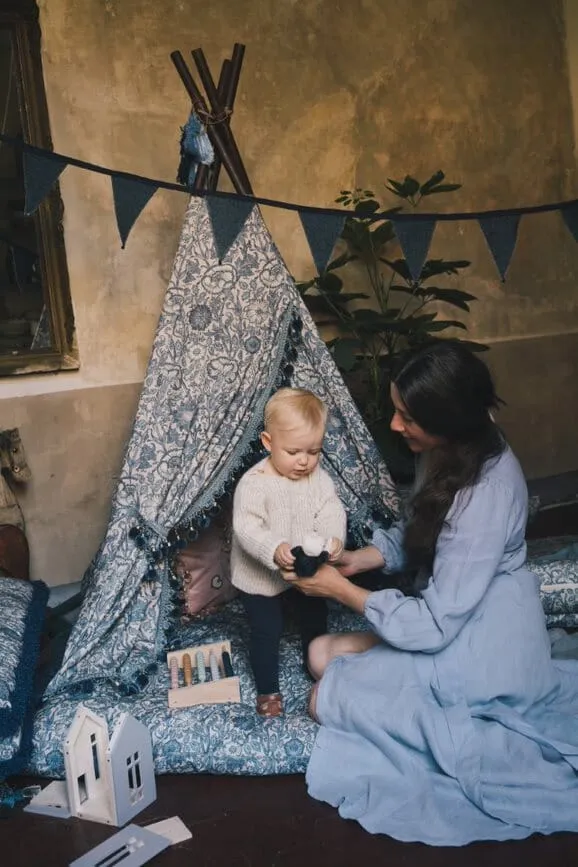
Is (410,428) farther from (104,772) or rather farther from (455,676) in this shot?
(104,772)

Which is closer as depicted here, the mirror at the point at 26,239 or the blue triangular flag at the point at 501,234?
the blue triangular flag at the point at 501,234

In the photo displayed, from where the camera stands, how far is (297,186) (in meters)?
4.15

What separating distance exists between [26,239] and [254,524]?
1809mm

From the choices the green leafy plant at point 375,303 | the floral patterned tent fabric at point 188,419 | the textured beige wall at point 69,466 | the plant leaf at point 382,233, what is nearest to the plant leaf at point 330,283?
the green leafy plant at point 375,303

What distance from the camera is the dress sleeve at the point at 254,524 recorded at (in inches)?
94.5

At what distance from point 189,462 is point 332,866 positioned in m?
1.29

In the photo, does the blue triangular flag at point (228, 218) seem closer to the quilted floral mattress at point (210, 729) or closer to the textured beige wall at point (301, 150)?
the textured beige wall at point (301, 150)

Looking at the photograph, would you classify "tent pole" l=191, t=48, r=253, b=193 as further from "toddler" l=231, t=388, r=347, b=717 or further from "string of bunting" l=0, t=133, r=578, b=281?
"toddler" l=231, t=388, r=347, b=717

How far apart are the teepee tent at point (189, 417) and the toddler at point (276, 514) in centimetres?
28

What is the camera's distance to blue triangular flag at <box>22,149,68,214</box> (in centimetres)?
244

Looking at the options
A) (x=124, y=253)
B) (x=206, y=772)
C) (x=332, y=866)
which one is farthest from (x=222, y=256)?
(x=332, y=866)

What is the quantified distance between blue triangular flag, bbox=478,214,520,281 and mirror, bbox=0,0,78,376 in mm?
1788

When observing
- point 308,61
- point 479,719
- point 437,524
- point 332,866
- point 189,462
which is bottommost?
point 332,866

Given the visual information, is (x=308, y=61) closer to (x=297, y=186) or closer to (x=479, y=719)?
(x=297, y=186)
